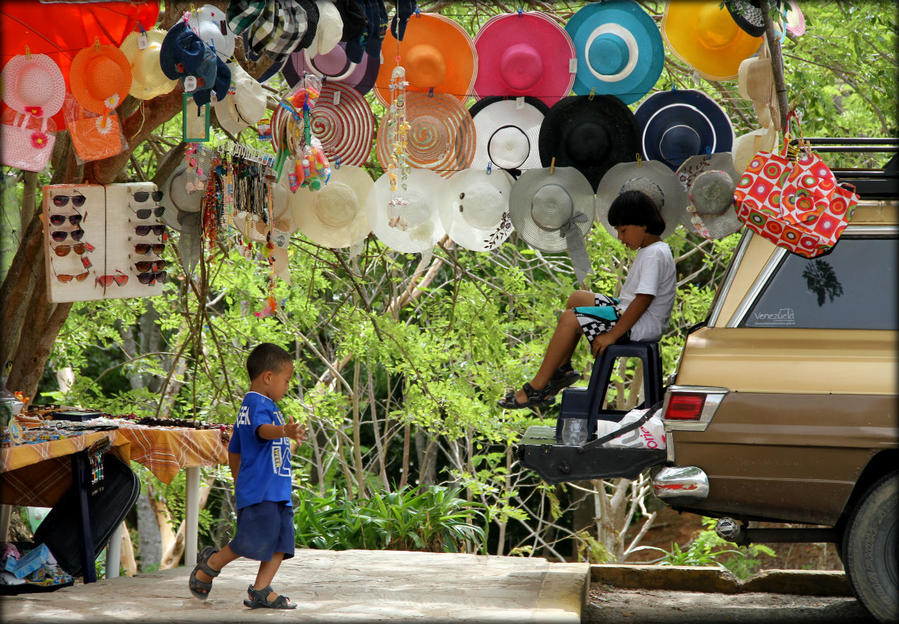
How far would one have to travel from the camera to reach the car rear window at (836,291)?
4281 millimetres

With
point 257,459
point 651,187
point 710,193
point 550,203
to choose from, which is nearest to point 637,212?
point 651,187

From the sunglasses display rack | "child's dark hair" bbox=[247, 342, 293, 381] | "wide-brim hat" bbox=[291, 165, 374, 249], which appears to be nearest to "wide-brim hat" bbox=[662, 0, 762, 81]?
"wide-brim hat" bbox=[291, 165, 374, 249]

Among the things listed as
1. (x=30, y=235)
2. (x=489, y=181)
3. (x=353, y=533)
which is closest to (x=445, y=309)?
(x=353, y=533)

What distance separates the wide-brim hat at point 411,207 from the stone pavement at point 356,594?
6.79 ft

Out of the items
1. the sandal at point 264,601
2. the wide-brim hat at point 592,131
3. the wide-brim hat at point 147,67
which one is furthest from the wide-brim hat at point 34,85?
the wide-brim hat at point 592,131

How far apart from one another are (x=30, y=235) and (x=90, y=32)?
148 centimetres

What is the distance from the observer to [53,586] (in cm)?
474

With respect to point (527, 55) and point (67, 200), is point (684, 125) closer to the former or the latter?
point (527, 55)

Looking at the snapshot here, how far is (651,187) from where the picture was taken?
5.73m

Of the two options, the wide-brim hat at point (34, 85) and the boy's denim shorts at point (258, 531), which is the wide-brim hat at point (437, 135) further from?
the boy's denim shorts at point (258, 531)

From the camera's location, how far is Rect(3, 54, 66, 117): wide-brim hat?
4.81 m

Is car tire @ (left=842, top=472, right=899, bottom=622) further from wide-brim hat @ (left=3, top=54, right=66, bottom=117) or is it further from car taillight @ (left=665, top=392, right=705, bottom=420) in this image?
wide-brim hat @ (left=3, top=54, right=66, bottom=117)

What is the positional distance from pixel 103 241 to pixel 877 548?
4235mm

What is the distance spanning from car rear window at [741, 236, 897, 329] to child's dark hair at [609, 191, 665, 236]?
1068mm
